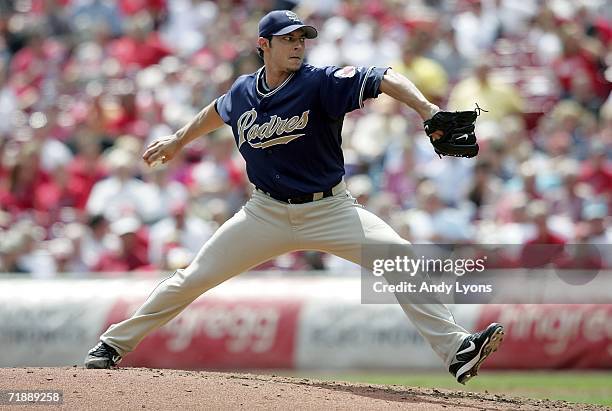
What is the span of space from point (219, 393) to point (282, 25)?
7.06 ft

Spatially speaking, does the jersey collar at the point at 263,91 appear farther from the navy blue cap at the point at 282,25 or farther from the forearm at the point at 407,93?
the forearm at the point at 407,93

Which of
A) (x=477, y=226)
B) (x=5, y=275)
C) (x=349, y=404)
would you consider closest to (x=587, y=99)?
(x=477, y=226)

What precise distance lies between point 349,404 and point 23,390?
1799 millimetres

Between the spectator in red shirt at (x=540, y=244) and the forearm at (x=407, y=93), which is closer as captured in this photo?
the forearm at (x=407, y=93)

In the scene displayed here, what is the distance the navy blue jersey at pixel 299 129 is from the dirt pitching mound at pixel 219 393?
118cm

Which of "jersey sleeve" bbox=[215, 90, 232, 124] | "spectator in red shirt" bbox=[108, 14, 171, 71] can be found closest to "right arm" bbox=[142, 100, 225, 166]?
"jersey sleeve" bbox=[215, 90, 232, 124]

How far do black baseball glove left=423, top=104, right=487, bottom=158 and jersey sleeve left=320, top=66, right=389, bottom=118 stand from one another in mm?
419

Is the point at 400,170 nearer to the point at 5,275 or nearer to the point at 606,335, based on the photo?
the point at 606,335

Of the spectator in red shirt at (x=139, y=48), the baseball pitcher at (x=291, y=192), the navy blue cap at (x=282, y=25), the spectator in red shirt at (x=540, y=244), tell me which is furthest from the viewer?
the spectator in red shirt at (x=139, y=48)

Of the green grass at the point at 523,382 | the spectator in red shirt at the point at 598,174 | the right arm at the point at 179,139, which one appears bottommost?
the green grass at the point at 523,382

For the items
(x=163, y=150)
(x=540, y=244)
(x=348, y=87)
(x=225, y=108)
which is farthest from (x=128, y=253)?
(x=348, y=87)

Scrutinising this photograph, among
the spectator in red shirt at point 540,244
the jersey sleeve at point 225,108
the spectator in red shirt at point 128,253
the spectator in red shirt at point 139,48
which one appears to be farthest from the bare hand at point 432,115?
the spectator in red shirt at point 139,48

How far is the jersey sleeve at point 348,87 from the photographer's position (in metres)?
6.34

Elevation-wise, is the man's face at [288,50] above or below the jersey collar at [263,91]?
above
